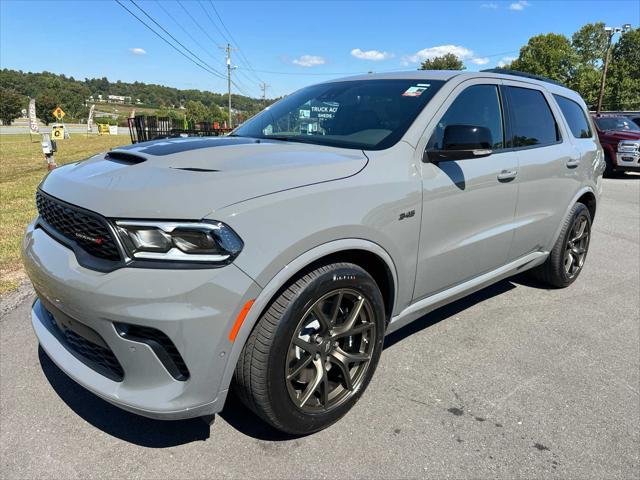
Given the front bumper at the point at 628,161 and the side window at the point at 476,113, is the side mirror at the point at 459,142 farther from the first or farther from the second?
the front bumper at the point at 628,161

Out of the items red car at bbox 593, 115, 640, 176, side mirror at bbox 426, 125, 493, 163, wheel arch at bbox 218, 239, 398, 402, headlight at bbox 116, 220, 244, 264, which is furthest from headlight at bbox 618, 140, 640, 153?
headlight at bbox 116, 220, 244, 264

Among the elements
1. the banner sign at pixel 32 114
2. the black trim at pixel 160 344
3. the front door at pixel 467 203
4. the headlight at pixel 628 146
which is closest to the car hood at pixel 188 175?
the black trim at pixel 160 344

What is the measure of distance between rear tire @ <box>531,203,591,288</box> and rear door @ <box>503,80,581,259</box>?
0.19 m

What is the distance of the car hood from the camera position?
190cm

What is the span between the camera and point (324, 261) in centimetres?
227

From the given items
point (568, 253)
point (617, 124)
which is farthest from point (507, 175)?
point (617, 124)

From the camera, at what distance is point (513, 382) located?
2955mm

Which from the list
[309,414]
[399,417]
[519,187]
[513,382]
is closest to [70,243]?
[309,414]

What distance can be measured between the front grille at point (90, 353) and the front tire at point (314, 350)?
53 centimetres

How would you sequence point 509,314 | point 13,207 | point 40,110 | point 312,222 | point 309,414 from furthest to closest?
1. point 40,110
2. point 13,207
3. point 509,314
4. point 309,414
5. point 312,222

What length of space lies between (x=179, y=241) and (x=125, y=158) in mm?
858

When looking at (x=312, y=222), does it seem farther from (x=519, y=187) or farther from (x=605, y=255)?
(x=605, y=255)

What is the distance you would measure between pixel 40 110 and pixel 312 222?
7763cm

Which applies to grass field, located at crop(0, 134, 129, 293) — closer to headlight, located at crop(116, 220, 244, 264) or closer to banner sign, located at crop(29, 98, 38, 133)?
headlight, located at crop(116, 220, 244, 264)
